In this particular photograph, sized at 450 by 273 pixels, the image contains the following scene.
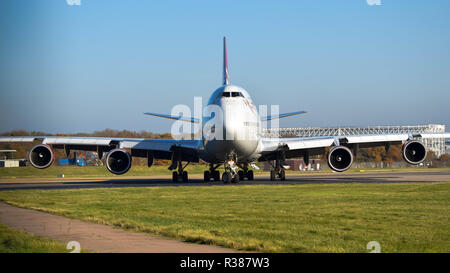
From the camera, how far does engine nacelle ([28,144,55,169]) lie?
3925 centimetres

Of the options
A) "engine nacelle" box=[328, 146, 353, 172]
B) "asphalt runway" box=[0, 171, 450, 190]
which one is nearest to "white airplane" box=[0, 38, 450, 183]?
"engine nacelle" box=[328, 146, 353, 172]

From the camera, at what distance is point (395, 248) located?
37.6 feet

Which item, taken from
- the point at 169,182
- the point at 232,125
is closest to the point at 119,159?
the point at 169,182

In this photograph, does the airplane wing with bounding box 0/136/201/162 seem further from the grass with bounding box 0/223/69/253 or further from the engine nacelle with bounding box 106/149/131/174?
the grass with bounding box 0/223/69/253

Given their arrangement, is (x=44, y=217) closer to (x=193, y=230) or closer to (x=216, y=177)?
(x=193, y=230)

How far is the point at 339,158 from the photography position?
125ft

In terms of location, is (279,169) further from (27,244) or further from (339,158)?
(27,244)

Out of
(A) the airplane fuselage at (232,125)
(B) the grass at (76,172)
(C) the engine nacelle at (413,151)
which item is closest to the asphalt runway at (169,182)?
(C) the engine nacelle at (413,151)

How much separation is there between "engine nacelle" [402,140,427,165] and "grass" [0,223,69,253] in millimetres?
30743

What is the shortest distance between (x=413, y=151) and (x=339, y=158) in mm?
5465

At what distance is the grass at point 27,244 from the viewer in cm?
1113

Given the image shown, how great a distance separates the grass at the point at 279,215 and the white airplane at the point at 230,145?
6.74 metres

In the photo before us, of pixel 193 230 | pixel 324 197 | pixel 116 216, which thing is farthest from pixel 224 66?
pixel 193 230
